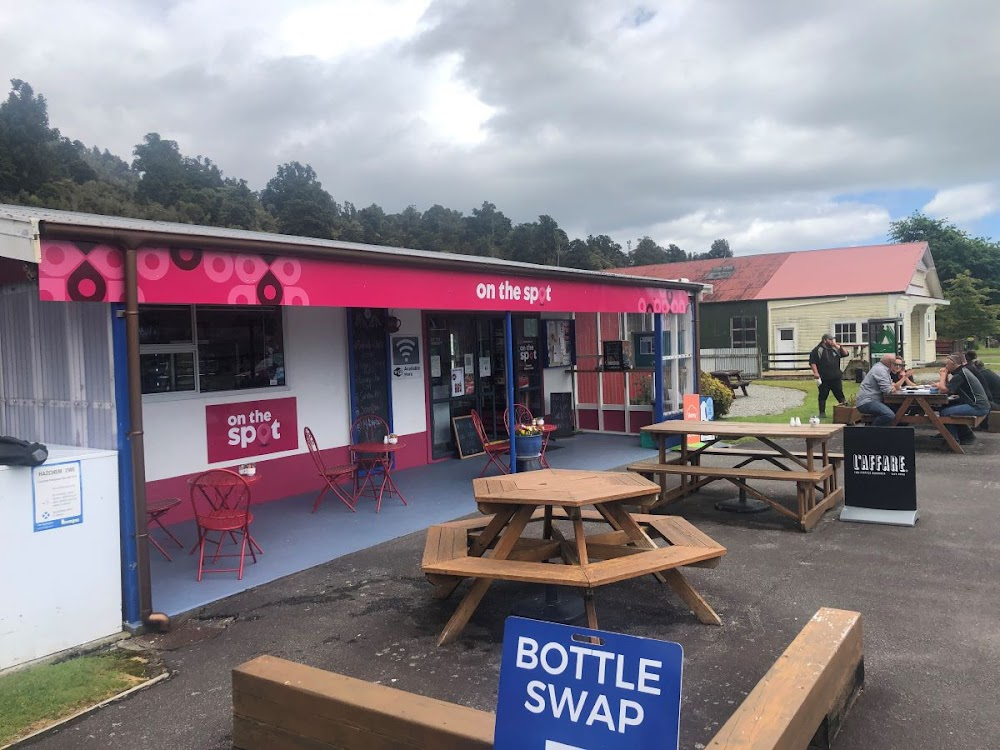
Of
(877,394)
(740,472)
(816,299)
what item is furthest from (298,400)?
(816,299)

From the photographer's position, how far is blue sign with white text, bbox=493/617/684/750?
1826 millimetres

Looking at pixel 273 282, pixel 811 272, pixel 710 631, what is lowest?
pixel 710 631

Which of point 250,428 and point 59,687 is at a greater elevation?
point 250,428

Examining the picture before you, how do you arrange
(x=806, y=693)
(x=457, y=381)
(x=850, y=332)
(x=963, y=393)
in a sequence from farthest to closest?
1. (x=850, y=332)
2. (x=457, y=381)
3. (x=963, y=393)
4. (x=806, y=693)

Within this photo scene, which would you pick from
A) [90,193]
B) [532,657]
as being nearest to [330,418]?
[532,657]

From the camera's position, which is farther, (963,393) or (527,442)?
(963,393)

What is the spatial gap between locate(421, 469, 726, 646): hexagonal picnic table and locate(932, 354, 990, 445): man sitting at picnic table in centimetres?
735

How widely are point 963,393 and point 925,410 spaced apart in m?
0.72

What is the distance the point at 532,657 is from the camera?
2.01m

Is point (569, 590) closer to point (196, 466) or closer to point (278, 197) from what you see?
point (196, 466)

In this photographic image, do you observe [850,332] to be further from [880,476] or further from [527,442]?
[880,476]

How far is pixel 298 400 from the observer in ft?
26.8

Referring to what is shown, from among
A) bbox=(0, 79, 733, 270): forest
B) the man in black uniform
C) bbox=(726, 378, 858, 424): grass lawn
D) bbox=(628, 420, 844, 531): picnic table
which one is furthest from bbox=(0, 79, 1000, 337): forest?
bbox=(628, 420, 844, 531): picnic table

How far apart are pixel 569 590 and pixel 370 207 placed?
194 ft
